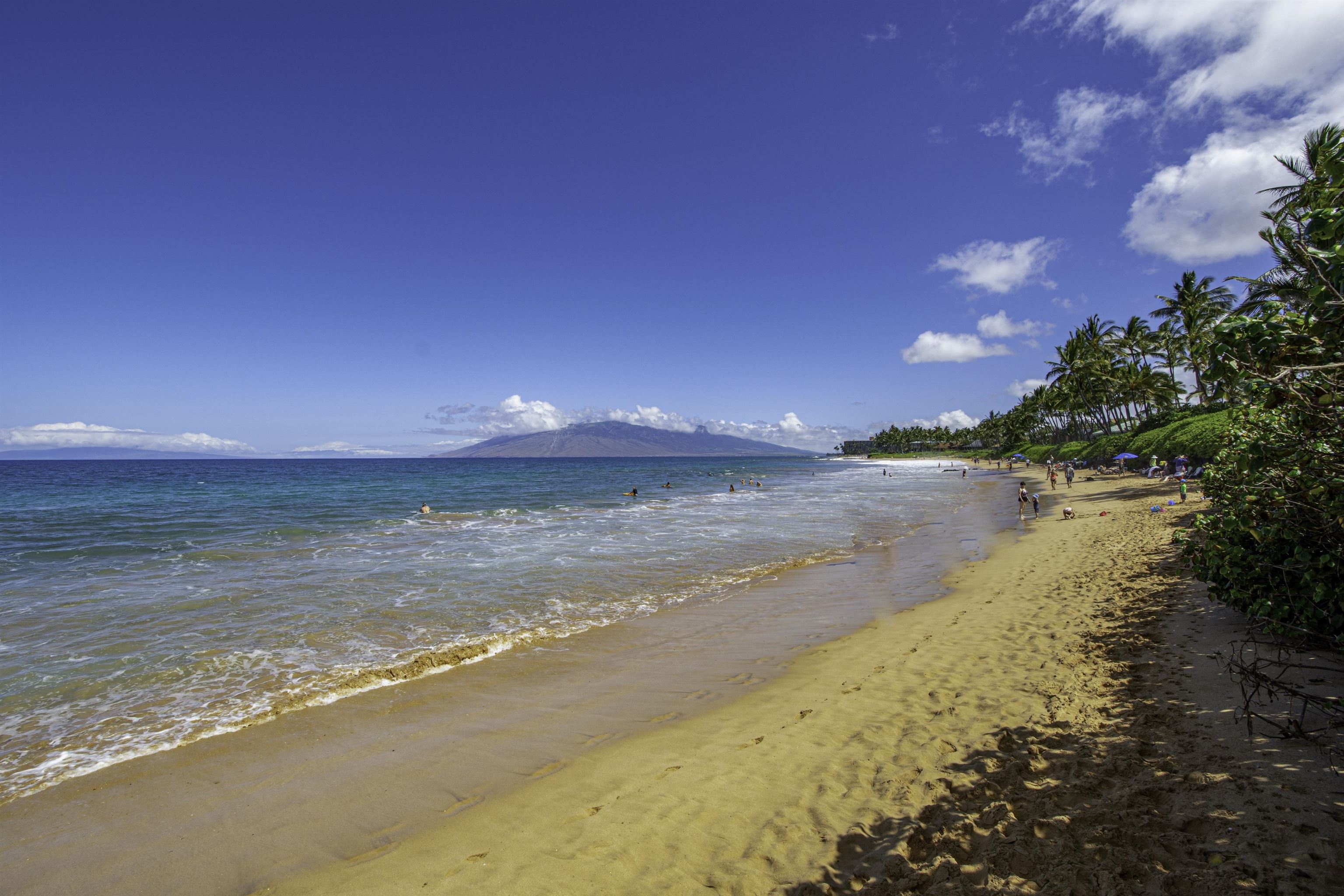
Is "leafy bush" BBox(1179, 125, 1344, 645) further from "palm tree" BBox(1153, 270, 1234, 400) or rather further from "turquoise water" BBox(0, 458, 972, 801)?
"palm tree" BBox(1153, 270, 1234, 400)

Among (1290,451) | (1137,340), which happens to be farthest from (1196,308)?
(1290,451)

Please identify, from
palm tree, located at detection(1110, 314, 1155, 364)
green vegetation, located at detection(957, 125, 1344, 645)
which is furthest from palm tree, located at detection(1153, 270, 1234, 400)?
green vegetation, located at detection(957, 125, 1344, 645)

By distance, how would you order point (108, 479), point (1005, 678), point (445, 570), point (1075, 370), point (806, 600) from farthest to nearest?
point (108, 479)
point (1075, 370)
point (445, 570)
point (806, 600)
point (1005, 678)

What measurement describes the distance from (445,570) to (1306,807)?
1633 cm

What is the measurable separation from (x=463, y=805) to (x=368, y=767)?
1.53 m

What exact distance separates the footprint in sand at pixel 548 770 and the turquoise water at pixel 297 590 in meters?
3.77

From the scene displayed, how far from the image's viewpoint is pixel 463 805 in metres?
5.37

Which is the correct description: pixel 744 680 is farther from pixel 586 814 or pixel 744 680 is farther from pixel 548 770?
pixel 586 814

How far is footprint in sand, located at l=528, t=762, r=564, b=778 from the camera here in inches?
229

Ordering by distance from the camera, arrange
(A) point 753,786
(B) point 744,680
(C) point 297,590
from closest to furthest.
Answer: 1. (A) point 753,786
2. (B) point 744,680
3. (C) point 297,590

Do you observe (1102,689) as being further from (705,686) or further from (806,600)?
(806,600)

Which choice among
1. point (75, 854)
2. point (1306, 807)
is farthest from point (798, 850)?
point (75, 854)

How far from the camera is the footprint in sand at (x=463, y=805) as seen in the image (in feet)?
17.3

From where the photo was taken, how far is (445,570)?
16.0 metres
